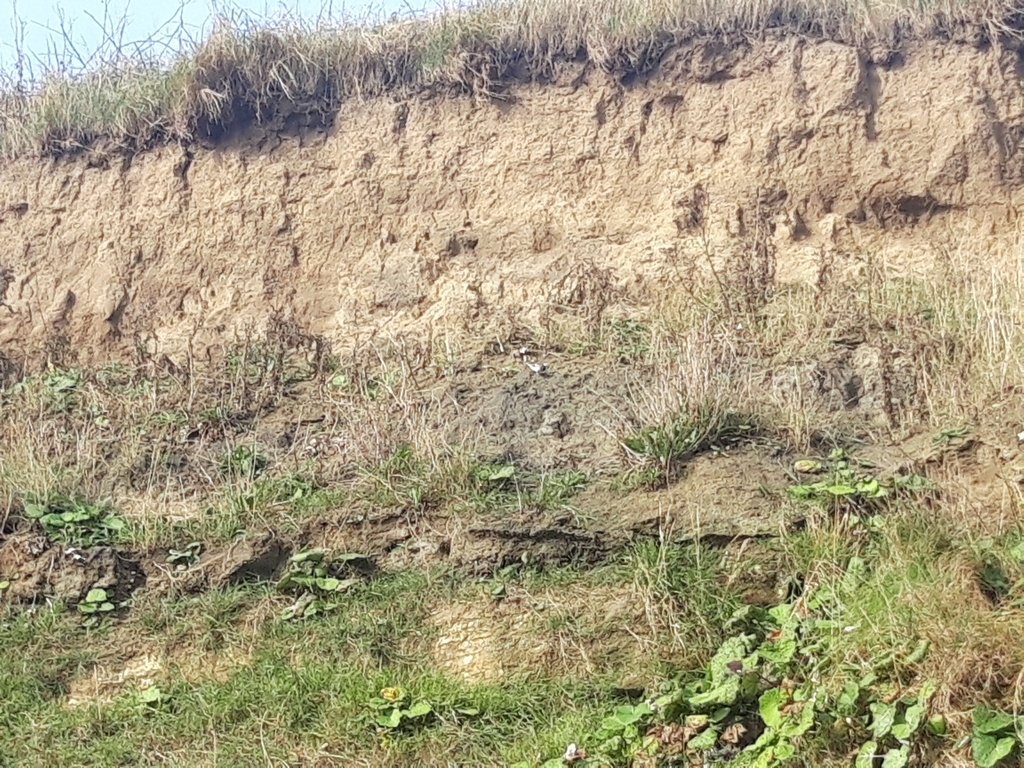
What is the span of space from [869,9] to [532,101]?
248 centimetres

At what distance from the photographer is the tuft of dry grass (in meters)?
8.37

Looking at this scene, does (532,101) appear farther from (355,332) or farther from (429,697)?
(429,697)

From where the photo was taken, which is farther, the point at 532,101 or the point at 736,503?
the point at 532,101

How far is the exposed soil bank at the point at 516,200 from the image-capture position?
8094mm

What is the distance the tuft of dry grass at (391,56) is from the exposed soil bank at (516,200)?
0.15 m

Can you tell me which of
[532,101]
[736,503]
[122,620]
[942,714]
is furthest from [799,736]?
[532,101]

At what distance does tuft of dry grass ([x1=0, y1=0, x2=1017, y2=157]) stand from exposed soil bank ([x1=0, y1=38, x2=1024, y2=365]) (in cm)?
15

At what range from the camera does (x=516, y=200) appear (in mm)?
8594

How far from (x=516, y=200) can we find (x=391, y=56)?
4.98 ft

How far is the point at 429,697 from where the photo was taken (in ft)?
15.3

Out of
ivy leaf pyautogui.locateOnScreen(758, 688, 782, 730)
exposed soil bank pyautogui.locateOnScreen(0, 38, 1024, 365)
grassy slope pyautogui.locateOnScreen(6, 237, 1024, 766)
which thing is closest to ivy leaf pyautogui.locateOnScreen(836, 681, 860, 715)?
grassy slope pyautogui.locateOnScreen(6, 237, 1024, 766)

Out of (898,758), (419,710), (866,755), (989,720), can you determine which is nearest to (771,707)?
(866,755)

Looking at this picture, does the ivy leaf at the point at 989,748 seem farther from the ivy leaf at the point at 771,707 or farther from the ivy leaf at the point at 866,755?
the ivy leaf at the point at 771,707

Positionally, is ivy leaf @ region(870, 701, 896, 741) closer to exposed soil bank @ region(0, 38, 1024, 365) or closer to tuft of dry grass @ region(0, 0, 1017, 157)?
exposed soil bank @ region(0, 38, 1024, 365)
